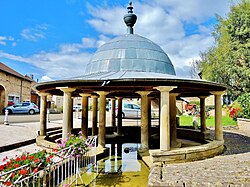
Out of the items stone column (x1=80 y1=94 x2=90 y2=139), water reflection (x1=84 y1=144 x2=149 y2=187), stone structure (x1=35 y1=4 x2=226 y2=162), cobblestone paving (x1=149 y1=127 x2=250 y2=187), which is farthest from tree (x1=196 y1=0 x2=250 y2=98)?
cobblestone paving (x1=149 y1=127 x2=250 y2=187)

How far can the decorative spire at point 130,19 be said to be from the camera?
1228 centimetres

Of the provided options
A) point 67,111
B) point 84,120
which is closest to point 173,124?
point 84,120

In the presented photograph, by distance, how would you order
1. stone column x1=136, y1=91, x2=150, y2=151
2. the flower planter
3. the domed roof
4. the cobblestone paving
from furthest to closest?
1. the flower planter
2. the domed roof
3. stone column x1=136, y1=91, x2=150, y2=151
4. the cobblestone paving

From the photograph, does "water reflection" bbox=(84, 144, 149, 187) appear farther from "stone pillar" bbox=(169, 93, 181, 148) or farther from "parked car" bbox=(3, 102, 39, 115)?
"parked car" bbox=(3, 102, 39, 115)

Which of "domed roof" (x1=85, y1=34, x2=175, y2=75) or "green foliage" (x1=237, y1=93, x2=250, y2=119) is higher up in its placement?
"domed roof" (x1=85, y1=34, x2=175, y2=75)

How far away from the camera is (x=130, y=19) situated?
12383 millimetres

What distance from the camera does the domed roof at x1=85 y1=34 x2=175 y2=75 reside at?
10086 mm

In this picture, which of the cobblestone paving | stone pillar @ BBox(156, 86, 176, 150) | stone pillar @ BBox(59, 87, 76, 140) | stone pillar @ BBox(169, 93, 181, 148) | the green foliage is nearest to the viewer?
the cobblestone paving

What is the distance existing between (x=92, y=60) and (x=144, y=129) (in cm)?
457

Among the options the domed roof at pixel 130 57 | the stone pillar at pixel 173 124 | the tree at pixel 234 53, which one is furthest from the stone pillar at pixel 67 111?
the tree at pixel 234 53

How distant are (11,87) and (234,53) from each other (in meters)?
28.3

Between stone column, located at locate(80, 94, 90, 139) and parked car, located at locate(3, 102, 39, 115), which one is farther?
parked car, located at locate(3, 102, 39, 115)

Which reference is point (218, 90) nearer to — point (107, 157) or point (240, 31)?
point (107, 157)

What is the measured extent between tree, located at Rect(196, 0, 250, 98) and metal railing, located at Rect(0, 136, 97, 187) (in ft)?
68.9
